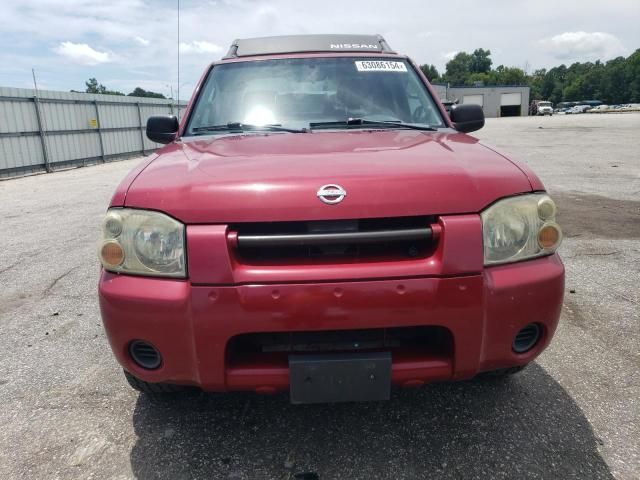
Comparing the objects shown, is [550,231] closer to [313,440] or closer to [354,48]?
[313,440]

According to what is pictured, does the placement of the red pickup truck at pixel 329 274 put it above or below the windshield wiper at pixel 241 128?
below

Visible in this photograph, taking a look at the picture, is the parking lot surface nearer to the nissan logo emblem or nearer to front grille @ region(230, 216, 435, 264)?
front grille @ region(230, 216, 435, 264)

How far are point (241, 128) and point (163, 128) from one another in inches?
26.8

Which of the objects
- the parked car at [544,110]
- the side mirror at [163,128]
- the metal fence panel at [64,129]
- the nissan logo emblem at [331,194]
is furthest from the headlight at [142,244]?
the parked car at [544,110]

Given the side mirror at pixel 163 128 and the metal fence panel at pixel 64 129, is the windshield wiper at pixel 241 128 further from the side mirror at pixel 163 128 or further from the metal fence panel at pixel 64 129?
the metal fence panel at pixel 64 129

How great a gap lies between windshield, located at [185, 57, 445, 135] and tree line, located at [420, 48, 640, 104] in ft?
331

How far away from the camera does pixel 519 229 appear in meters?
1.87

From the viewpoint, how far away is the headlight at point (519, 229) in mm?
1813

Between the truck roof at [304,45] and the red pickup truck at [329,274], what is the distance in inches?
70.5

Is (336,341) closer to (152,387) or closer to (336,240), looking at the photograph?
(336,240)

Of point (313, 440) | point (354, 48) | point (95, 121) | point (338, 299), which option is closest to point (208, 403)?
point (313, 440)

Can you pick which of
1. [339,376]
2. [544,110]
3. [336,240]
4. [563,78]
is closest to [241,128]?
[336,240]

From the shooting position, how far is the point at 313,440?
2191mm

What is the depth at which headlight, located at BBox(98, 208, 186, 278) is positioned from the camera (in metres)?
1.79
